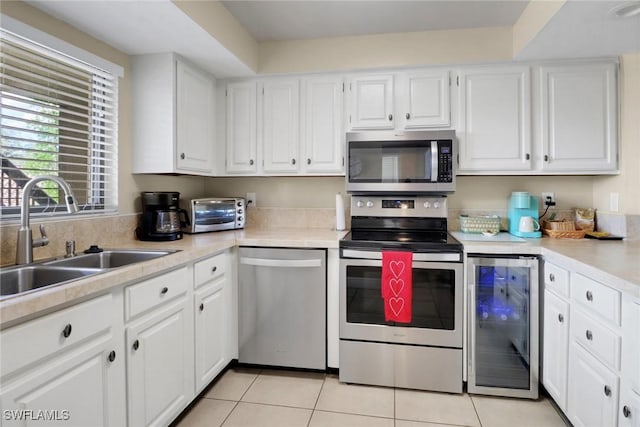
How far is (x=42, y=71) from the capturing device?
168 cm

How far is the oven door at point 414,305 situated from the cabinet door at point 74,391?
1.25 metres

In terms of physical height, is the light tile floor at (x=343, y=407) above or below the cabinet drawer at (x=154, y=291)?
below

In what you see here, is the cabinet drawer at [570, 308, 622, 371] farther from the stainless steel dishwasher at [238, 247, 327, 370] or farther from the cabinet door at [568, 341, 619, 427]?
the stainless steel dishwasher at [238, 247, 327, 370]

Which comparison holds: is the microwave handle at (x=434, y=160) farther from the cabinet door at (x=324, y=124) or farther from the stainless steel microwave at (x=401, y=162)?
the cabinet door at (x=324, y=124)

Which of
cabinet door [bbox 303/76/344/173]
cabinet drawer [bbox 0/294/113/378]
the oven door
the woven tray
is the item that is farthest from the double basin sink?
the woven tray

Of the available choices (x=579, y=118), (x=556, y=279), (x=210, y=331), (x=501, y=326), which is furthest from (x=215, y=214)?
(x=579, y=118)

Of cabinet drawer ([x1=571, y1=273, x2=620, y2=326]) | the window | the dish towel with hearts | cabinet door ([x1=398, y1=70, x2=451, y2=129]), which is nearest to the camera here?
cabinet drawer ([x1=571, y1=273, x2=620, y2=326])

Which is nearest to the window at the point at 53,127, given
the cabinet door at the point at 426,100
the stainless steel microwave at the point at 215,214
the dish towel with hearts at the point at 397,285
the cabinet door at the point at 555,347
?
the stainless steel microwave at the point at 215,214

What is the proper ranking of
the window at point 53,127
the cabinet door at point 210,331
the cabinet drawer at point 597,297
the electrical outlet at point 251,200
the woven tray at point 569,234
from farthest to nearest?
the electrical outlet at point 251,200
the woven tray at point 569,234
the cabinet door at point 210,331
the window at point 53,127
the cabinet drawer at point 597,297

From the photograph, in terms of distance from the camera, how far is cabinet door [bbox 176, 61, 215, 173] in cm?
223

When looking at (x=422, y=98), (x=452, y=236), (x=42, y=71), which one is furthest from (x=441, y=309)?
(x=42, y=71)

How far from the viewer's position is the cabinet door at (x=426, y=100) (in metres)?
2.39

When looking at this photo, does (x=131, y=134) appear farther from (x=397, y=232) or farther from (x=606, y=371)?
(x=606, y=371)

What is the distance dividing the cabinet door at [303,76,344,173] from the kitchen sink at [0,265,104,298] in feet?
5.32
